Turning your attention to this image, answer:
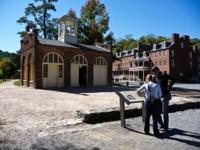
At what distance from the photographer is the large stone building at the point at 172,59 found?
53.9 metres

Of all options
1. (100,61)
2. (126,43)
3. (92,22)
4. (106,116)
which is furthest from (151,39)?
(106,116)

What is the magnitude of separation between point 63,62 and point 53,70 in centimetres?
143

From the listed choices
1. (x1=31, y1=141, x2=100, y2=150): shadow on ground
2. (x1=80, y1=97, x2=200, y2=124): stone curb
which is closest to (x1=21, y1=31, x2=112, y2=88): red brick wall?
(x1=80, y1=97, x2=200, y2=124): stone curb

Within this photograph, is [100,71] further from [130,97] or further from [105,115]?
[130,97]

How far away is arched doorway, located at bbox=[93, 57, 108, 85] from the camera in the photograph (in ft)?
94.3

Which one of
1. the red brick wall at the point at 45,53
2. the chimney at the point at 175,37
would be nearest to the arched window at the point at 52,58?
the red brick wall at the point at 45,53

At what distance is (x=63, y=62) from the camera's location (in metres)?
26.0

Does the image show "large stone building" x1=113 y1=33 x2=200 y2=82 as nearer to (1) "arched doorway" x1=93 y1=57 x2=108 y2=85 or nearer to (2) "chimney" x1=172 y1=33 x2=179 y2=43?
(2) "chimney" x1=172 y1=33 x2=179 y2=43

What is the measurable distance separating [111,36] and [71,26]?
2061 centimetres

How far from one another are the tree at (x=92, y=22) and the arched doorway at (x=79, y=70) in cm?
1932

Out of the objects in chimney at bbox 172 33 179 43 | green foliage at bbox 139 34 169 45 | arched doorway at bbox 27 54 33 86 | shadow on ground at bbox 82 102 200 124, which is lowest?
shadow on ground at bbox 82 102 200 124

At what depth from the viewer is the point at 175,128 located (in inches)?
281

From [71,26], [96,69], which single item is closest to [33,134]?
[96,69]

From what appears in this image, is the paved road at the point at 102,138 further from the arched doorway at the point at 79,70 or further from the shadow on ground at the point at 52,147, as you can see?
the arched doorway at the point at 79,70
